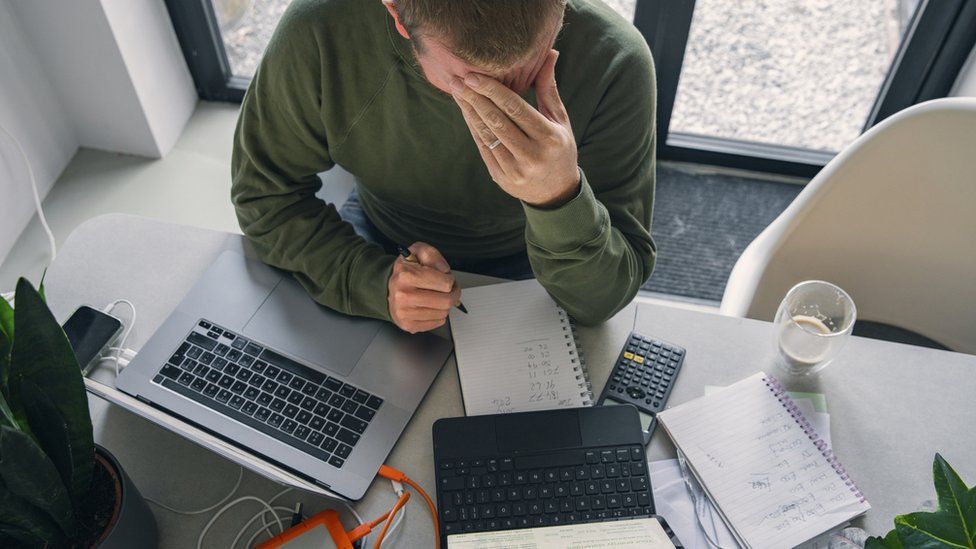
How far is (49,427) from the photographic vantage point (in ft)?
2.78

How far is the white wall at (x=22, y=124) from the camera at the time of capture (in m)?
1.80

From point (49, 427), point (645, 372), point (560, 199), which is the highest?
point (560, 199)

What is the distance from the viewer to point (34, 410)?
84cm

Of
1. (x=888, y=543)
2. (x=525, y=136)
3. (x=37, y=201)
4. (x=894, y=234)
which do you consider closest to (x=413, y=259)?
(x=525, y=136)

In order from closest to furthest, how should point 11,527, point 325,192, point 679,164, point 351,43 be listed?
point 11,527 → point 351,43 → point 325,192 → point 679,164

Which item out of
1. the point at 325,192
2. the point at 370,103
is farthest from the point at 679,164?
the point at 370,103

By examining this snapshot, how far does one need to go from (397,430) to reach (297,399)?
136 mm

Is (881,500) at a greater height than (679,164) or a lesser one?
greater

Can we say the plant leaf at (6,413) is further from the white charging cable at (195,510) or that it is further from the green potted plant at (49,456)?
the white charging cable at (195,510)

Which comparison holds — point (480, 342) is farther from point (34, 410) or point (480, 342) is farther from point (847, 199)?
point (847, 199)

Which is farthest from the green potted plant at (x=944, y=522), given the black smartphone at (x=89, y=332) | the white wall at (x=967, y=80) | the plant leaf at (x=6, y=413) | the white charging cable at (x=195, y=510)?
the white wall at (x=967, y=80)

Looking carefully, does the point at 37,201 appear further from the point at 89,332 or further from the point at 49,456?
the point at 49,456

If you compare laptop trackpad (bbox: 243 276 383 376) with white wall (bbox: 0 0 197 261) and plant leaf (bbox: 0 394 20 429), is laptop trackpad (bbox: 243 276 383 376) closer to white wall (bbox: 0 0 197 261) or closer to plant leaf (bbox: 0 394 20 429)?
plant leaf (bbox: 0 394 20 429)

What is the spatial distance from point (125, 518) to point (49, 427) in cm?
13
